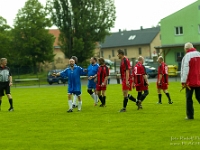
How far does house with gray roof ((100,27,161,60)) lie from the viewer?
112625mm

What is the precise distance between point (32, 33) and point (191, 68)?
57.4 meters

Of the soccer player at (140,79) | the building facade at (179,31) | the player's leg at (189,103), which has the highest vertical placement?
the building facade at (179,31)

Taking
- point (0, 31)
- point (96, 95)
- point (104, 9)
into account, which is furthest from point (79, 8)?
point (96, 95)

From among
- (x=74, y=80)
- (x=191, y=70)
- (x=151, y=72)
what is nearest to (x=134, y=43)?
(x=151, y=72)

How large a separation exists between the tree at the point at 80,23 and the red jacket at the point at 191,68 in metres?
51.3

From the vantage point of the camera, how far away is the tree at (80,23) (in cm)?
6506

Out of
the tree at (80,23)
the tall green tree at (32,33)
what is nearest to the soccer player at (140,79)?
the tree at (80,23)

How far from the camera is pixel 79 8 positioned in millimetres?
65125

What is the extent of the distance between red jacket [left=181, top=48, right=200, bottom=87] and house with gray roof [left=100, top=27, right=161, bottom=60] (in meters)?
96.3

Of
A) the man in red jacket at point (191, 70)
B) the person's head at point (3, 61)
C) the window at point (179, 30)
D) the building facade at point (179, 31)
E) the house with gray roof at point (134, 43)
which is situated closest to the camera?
the man in red jacket at point (191, 70)

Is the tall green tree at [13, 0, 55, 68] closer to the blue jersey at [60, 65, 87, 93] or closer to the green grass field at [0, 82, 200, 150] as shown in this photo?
the blue jersey at [60, 65, 87, 93]

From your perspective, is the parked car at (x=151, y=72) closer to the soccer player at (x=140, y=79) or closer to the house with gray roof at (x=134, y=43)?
the soccer player at (x=140, y=79)

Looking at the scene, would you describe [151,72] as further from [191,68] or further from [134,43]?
[134,43]

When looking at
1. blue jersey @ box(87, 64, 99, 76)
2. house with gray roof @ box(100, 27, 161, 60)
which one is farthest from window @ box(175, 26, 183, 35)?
blue jersey @ box(87, 64, 99, 76)
